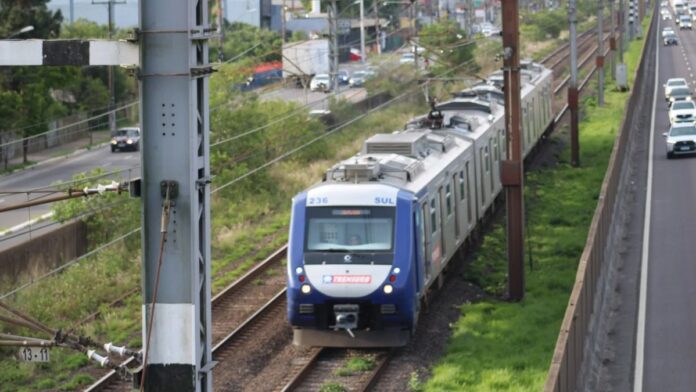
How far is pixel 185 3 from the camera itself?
1102cm

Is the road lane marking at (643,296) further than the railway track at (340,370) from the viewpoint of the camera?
Yes

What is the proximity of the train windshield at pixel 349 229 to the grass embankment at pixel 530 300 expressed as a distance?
213 cm

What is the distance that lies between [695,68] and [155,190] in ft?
267

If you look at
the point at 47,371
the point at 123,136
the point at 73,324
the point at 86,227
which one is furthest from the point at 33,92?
the point at 47,371

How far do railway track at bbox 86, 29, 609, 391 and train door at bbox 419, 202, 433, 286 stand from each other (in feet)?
6.15

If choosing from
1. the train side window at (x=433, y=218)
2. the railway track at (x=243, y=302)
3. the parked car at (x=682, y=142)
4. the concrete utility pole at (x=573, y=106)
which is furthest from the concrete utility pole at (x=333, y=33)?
the train side window at (x=433, y=218)

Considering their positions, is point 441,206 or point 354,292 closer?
point 354,292

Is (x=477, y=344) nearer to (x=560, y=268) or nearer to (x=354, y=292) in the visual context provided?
(x=354, y=292)

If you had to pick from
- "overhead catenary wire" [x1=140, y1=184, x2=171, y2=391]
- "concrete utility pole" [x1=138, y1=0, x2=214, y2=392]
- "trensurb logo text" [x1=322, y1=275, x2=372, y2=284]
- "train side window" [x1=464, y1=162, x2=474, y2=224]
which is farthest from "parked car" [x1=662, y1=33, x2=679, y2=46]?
"overhead catenary wire" [x1=140, y1=184, x2=171, y2=391]

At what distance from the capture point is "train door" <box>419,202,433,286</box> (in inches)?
826

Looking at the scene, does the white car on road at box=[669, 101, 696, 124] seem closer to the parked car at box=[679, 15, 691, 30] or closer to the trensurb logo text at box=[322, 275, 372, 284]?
the trensurb logo text at box=[322, 275, 372, 284]

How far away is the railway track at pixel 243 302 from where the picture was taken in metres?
19.5

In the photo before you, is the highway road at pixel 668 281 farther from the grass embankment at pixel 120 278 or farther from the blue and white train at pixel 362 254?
the grass embankment at pixel 120 278

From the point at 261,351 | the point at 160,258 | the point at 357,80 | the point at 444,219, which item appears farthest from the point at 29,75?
the point at 160,258
